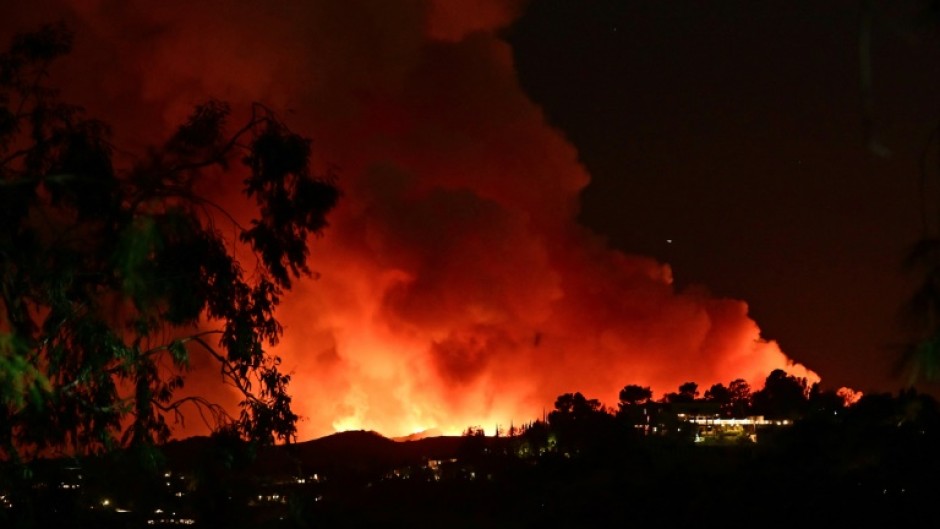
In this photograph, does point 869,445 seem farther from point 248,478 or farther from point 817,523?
point 248,478

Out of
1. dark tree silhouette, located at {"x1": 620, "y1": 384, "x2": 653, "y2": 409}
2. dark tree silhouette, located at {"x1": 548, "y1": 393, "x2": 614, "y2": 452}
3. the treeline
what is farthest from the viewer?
dark tree silhouette, located at {"x1": 620, "y1": 384, "x2": 653, "y2": 409}

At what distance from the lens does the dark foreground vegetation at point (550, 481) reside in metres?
9.87

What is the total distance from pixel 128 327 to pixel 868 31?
5.76 meters

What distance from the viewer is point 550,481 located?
26703 millimetres

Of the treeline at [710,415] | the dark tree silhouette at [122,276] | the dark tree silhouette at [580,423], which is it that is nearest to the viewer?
the dark tree silhouette at [122,276]

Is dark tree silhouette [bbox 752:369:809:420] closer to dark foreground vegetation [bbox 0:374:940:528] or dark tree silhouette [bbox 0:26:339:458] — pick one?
dark foreground vegetation [bbox 0:374:940:528]

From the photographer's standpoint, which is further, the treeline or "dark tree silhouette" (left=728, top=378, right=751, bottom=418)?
"dark tree silhouette" (left=728, top=378, right=751, bottom=418)

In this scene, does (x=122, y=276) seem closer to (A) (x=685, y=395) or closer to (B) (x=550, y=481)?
(B) (x=550, y=481)

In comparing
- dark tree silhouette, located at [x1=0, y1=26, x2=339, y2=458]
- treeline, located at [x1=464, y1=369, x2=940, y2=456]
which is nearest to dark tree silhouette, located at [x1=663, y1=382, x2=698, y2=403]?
treeline, located at [x1=464, y1=369, x2=940, y2=456]

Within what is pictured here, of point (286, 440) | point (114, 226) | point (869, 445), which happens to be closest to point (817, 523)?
point (869, 445)

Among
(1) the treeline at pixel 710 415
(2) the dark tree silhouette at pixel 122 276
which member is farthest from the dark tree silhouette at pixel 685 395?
(2) the dark tree silhouette at pixel 122 276

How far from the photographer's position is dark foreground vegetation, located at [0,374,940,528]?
388 inches

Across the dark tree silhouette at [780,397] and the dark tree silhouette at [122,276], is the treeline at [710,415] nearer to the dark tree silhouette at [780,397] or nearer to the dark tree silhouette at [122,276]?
the dark tree silhouette at [780,397]

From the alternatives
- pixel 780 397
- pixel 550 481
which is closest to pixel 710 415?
pixel 780 397
